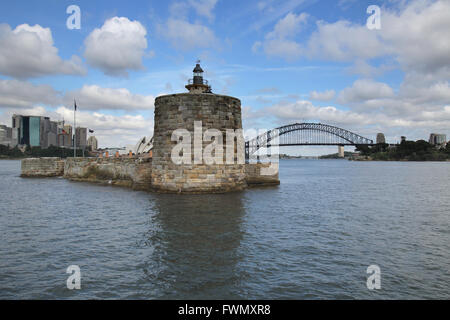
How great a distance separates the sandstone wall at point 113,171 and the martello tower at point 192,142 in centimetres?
198

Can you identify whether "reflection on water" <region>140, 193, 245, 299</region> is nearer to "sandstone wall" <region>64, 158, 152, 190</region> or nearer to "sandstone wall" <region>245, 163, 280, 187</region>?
"sandstone wall" <region>64, 158, 152, 190</region>

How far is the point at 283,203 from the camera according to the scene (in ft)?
50.0

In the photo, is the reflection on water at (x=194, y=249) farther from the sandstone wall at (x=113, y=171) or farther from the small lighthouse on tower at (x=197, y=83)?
the small lighthouse on tower at (x=197, y=83)

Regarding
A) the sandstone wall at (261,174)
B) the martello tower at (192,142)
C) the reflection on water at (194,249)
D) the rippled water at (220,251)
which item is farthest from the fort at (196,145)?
the reflection on water at (194,249)

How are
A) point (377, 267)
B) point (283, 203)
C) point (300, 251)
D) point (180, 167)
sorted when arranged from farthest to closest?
point (180, 167) → point (283, 203) → point (300, 251) → point (377, 267)

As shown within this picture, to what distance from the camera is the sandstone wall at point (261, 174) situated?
70.0ft

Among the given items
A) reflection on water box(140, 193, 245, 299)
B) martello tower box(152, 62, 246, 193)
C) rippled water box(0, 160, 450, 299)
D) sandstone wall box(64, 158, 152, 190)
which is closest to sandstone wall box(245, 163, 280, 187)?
martello tower box(152, 62, 246, 193)

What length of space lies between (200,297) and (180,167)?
11665mm

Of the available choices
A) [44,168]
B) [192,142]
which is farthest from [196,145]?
[44,168]

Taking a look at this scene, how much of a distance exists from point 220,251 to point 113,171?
17.4 meters

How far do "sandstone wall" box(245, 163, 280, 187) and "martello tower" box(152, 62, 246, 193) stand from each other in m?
3.81

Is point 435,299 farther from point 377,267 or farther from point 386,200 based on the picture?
point 386,200
